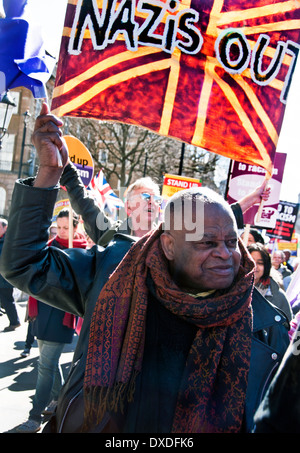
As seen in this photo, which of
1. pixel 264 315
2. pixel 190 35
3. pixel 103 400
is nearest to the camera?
pixel 103 400

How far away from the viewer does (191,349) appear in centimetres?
179

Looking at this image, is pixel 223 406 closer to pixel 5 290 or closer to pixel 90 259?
pixel 90 259

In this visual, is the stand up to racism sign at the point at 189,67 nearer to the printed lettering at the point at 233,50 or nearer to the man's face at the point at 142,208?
the printed lettering at the point at 233,50

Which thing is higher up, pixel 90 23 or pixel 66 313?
pixel 90 23

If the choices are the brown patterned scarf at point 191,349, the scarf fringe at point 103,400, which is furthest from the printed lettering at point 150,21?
the scarf fringe at point 103,400

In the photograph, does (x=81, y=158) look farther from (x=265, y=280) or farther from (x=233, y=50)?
(x=233, y=50)

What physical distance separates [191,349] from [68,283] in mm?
582

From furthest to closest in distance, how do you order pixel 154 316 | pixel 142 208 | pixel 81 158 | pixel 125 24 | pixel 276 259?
1. pixel 276 259
2. pixel 81 158
3. pixel 125 24
4. pixel 142 208
5. pixel 154 316

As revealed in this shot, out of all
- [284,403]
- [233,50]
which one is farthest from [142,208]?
[284,403]

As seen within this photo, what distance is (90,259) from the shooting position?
2.13m

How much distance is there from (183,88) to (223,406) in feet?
8.78

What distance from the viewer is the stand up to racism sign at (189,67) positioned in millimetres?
3492
